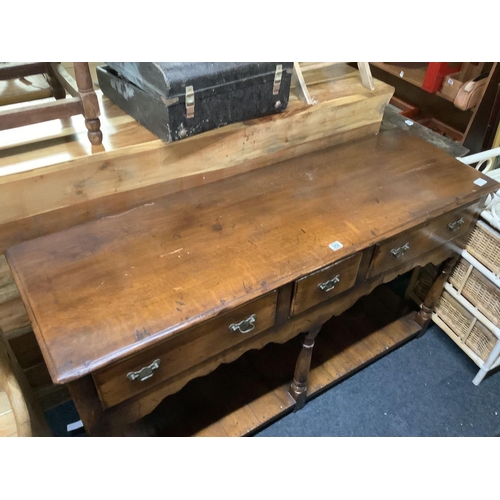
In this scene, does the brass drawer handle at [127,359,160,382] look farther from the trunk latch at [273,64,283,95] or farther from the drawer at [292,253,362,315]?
the trunk latch at [273,64,283,95]

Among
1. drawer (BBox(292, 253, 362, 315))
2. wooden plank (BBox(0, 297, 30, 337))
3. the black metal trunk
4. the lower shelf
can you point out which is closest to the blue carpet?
the lower shelf

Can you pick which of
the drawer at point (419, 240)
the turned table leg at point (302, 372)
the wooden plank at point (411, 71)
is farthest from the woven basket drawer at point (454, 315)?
the wooden plank at point (411, 71)

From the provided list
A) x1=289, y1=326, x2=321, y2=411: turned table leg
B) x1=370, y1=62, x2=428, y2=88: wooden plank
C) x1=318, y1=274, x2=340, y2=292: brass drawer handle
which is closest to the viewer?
x1=318, y1=274, x2=340, y2=292: brass drawer handle

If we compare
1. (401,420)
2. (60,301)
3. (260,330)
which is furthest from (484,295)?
(60,301)

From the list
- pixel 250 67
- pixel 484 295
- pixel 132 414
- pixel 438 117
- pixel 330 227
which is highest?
pixel 250 67

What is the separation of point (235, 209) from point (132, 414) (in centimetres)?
57

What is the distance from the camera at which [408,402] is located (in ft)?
5.35

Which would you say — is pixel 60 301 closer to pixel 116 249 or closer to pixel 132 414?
pixel 116 249

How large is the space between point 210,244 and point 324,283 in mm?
314

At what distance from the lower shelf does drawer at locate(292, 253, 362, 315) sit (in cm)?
54

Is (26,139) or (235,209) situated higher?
(26,139)

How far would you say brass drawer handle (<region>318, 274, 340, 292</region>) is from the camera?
1139mm

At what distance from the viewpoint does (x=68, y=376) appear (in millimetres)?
797

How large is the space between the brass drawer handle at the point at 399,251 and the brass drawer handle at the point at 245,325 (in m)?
0.48
